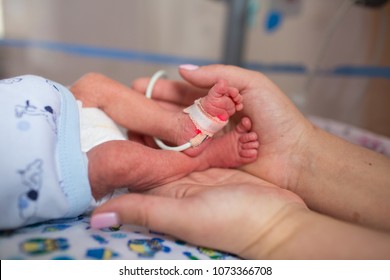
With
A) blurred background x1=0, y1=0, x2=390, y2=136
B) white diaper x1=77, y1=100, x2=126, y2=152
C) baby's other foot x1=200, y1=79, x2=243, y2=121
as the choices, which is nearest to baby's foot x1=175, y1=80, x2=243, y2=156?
baby's other foot x1=200, y1=79, x2=243, y2=121

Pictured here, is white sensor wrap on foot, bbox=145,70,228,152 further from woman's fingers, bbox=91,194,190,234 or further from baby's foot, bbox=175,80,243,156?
woman's fingers, bbox=91,194,190,234

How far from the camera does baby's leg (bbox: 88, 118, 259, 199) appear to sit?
606 millimetres

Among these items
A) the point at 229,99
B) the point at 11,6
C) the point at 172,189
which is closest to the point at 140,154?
the point at 172,189

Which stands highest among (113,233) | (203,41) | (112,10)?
(112,10)

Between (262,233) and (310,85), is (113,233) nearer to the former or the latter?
(262,233)

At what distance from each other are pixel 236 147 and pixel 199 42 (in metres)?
1.44

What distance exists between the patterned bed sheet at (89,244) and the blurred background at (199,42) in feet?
4.38

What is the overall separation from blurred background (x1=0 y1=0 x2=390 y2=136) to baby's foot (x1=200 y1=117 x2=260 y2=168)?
1037 millimetres

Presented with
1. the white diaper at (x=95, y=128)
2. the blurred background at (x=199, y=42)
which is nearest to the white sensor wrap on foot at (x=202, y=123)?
the white diaper at (x=95, y=128)

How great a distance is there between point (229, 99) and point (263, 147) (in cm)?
17

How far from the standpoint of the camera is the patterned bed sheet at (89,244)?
48 cm

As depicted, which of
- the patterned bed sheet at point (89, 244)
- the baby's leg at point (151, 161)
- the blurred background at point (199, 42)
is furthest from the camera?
the blurred background at point (199, 42)

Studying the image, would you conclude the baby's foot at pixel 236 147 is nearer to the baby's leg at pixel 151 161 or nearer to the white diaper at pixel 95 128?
the baby's leg at pixel 151 161

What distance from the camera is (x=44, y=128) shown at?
23.1 inches
